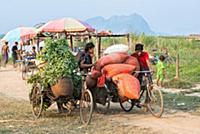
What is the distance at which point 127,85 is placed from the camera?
10742 mm

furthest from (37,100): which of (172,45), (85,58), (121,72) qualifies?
(172,45)

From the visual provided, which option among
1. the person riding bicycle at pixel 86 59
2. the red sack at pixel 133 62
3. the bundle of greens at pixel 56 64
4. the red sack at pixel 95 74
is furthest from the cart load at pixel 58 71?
the red sack at pixel 133 62

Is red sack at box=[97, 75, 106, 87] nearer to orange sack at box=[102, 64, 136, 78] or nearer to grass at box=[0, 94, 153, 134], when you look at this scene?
orange sack at box=[102, 64, 136, 78]

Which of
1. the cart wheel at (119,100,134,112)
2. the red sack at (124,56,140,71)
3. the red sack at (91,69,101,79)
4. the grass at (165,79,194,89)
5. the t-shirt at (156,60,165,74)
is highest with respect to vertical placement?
the red sack at (124,56,140,71)

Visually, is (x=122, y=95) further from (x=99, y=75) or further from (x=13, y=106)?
(x=13, y=106)

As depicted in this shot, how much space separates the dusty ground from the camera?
9484 mm

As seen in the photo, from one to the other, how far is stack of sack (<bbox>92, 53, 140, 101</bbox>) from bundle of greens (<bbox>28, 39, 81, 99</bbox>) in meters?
0.52

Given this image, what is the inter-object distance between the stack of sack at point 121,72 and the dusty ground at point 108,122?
0.67 metres

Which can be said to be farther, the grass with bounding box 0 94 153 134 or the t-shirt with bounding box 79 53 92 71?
the t-shirt with bounding box 79 53 92 71

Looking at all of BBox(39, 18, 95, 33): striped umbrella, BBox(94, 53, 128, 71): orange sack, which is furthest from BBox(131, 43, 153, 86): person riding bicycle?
BBox(39, 18, 95, 33): striped umbrella

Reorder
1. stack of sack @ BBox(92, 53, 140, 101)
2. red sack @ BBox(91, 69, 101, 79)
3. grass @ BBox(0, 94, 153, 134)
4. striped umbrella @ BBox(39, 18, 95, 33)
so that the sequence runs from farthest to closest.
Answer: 1. striped umbrella @ BBox(39, 18, 95, 33)
2. red sack @ BBox(91, 69, 101, 79)
3. stack of sack @ BBox(92, 53, 140, 101)
4. grass @ BBox(0, 94, 153, 134)

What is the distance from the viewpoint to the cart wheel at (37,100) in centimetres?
1119

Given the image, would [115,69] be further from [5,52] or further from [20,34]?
[5,52]

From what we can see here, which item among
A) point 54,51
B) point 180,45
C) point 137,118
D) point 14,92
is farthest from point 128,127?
point 180,45
